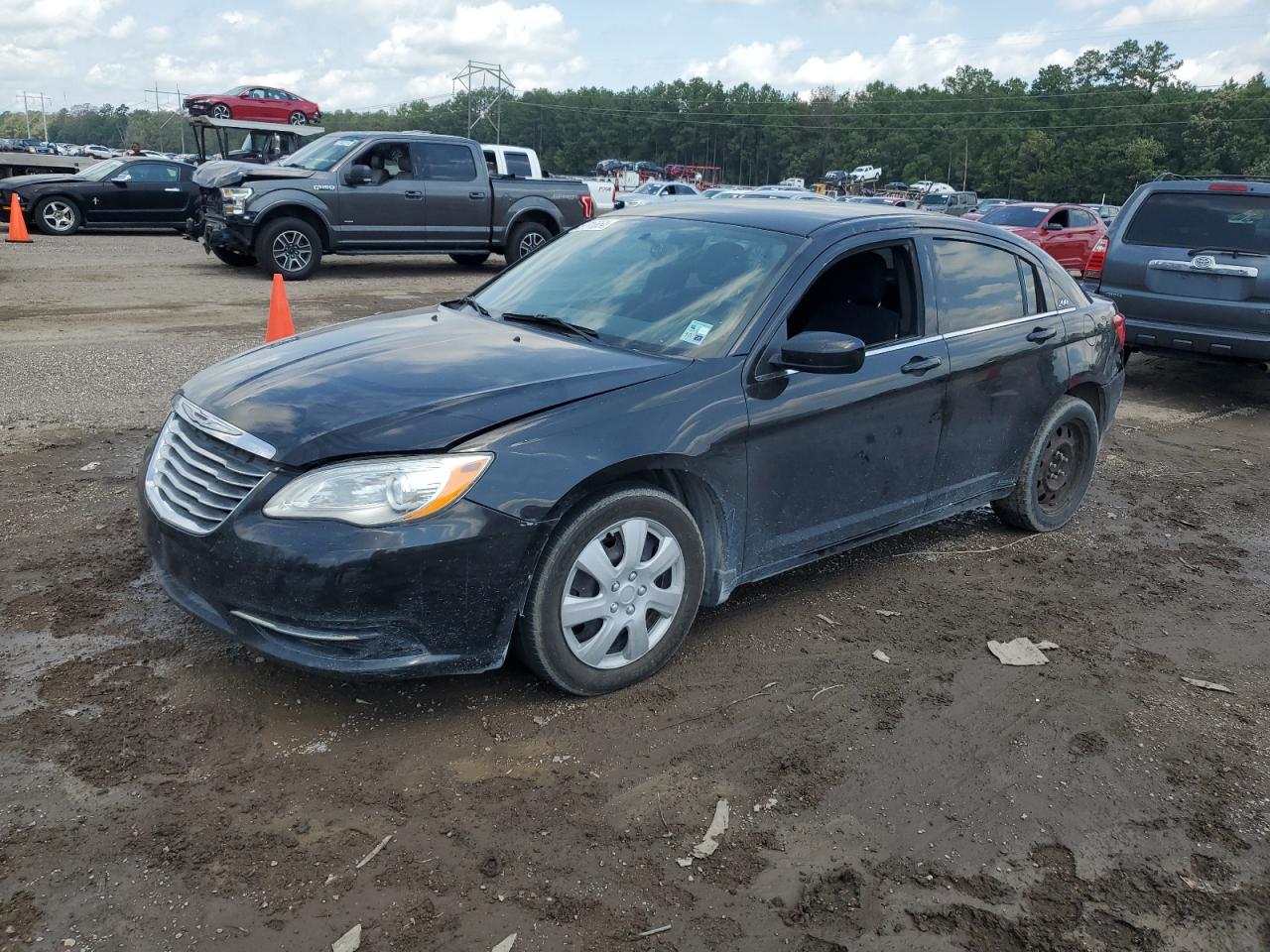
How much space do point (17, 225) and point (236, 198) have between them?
7.07m

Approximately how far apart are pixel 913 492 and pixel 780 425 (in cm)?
100

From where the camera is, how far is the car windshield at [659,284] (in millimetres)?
4133

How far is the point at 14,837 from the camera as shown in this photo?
2.86 m

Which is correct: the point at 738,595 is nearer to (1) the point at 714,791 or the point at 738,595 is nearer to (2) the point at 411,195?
(1) the point at 714,791

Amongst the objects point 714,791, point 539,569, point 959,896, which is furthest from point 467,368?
point 959,896

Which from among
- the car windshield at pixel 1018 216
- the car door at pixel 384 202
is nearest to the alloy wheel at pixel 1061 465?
the car door at pixel 384 202

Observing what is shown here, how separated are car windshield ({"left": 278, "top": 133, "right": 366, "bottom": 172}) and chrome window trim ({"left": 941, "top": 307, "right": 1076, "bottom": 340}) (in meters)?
12.0

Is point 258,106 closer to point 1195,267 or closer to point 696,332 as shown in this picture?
point 1195,267

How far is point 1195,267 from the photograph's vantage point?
30.2ft

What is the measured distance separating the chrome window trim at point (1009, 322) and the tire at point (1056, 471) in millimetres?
449

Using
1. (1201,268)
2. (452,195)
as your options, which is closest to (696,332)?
(1201,268)

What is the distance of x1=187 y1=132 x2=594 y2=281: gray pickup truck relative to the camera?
1456cm

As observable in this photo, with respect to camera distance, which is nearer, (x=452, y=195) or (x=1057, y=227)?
(x=452, y=195)

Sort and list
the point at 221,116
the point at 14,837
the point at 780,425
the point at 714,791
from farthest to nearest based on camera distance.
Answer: the point at 221,116, the point at 780,425, the point at 714,791, the point at 14,837
